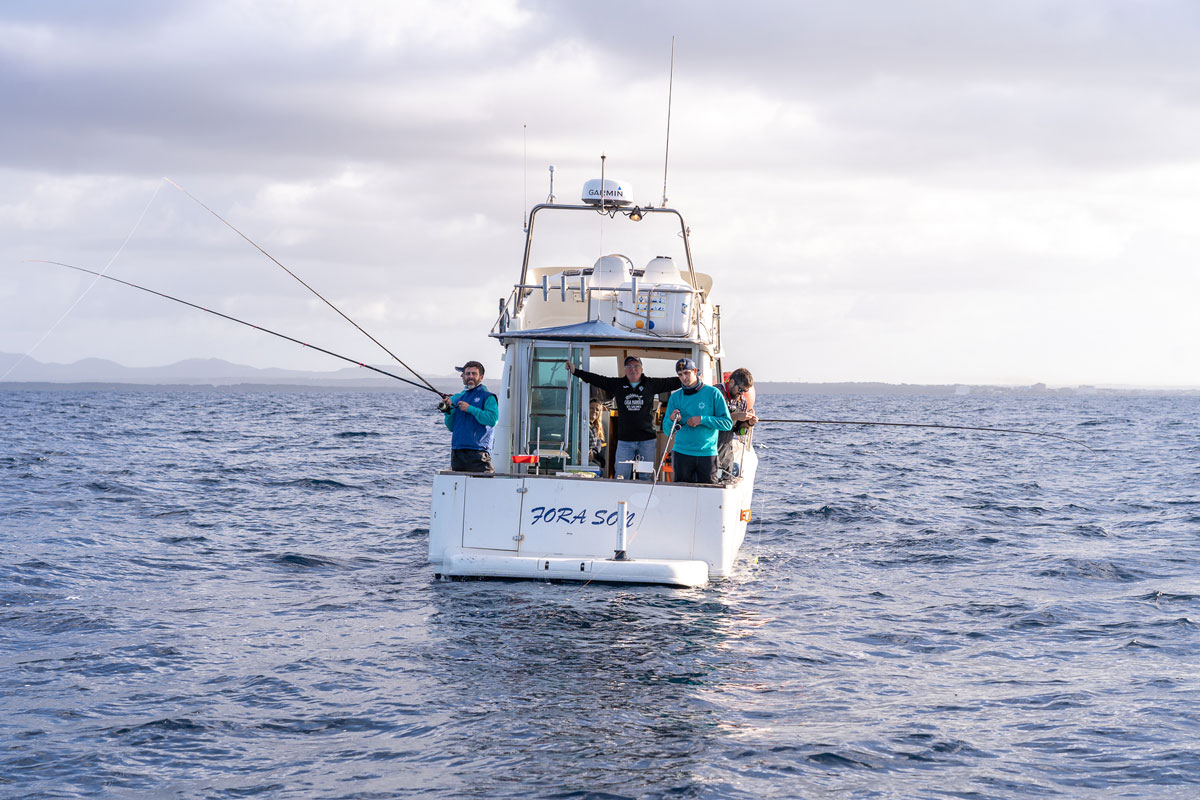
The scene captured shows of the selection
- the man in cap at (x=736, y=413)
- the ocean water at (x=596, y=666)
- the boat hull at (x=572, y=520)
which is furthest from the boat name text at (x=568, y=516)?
the man in cap at (x=736, y=413)

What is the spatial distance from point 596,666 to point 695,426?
2.92 m

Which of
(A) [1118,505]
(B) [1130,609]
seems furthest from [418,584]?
(A) [1118,505]

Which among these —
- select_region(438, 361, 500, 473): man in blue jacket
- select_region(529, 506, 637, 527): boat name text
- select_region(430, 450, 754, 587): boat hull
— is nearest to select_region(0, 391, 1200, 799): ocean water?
select_region(430, 450, 754, 587): boat hull

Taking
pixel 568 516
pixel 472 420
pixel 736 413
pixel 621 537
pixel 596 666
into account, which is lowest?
pixel 596 666

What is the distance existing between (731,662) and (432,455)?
959 inches

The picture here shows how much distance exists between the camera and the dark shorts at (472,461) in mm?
10344

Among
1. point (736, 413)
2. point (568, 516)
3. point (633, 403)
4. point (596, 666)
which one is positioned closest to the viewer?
point (596, 666)

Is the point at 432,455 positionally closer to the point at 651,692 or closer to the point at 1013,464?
the point at 1013,464

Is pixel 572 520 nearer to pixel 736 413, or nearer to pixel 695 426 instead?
pixel 695 426

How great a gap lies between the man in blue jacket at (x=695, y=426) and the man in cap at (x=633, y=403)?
63cm

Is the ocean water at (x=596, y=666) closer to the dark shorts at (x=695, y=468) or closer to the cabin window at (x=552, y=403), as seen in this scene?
the dark shorts at (x=695, y=468)

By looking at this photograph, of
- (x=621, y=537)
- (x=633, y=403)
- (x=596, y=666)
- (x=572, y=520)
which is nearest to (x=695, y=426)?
(x=633, y=403)

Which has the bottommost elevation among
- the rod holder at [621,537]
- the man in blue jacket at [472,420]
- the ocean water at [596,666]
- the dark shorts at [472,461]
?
the ocean water at [596,666]

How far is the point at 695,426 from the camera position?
990 cm
